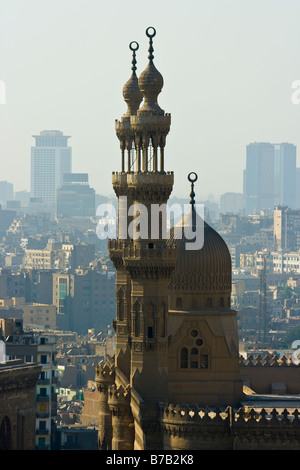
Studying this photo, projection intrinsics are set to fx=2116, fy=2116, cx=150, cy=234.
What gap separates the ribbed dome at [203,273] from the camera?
5919 centimetres

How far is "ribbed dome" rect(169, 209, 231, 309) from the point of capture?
194ft

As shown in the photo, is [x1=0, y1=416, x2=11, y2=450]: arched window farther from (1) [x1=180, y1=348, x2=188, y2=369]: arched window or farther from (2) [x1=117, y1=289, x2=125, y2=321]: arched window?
(1) [x1=180, y1=348, x2=188, y2=369]: arched window

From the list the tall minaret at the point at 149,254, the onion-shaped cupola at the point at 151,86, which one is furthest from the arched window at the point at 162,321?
the onion-shaped cupola at the point at 151,86

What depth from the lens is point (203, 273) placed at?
195 ft

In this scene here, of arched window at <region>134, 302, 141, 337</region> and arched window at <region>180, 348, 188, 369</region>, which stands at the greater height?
arched window at <region>134, 302, 141, 337</region>

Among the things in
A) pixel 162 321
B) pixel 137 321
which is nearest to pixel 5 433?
pixel 137 321

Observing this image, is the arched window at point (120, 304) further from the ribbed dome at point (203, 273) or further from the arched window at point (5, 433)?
the arched window at point (5, 433)

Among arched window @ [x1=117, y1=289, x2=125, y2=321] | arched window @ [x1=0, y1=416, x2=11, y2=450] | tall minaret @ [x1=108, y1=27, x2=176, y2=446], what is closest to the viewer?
tall minaret @ [x1=108, y1=27, x2=176, y2=446]

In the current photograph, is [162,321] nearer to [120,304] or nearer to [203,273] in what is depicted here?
[203,273]

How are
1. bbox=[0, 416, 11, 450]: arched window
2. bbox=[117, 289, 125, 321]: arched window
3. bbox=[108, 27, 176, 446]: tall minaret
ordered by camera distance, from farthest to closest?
bbox=[117, 289, 125, 321]: arched window, bbox=[0, 416, 11, 450]: arched window, bbox=[108, 27, 176, 446]: tall minaret

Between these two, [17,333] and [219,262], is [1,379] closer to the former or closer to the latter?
[219,262]

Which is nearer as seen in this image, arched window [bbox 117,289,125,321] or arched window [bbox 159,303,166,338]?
arched window [bbox 159,303,166,338]

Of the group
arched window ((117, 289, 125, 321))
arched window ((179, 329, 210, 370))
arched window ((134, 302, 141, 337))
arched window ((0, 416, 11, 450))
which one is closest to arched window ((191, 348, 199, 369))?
arched window ((179, 329, 210, 370))
